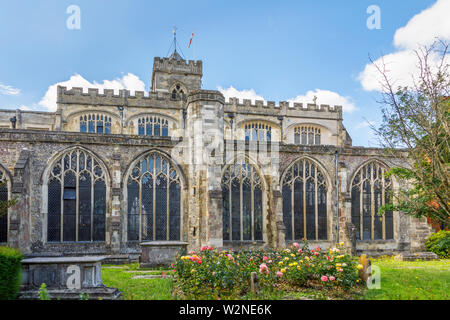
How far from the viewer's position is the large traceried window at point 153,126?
97.3 ft

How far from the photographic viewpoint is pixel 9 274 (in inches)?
320

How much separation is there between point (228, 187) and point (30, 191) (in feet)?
28.6

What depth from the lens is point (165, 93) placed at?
30.4 meters

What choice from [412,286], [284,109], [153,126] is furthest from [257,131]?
[412,286]

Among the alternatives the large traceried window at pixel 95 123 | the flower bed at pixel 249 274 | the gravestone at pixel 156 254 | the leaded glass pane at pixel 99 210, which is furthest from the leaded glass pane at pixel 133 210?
the large traceried window at pixel 95 123

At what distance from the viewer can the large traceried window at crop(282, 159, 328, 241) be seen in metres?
19.6

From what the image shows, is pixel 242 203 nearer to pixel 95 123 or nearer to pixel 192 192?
pixel 192 192

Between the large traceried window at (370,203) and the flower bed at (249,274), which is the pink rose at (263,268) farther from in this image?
the large traceried window at (370,203)

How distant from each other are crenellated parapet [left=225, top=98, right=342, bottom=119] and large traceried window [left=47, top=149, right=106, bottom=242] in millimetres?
15980

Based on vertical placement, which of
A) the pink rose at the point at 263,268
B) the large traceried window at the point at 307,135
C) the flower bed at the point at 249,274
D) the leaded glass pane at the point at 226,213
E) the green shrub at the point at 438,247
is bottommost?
the green shrub at the point at 438,247

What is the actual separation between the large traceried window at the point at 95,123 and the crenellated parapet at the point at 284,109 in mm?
9348

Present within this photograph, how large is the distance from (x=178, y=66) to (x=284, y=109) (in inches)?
383
